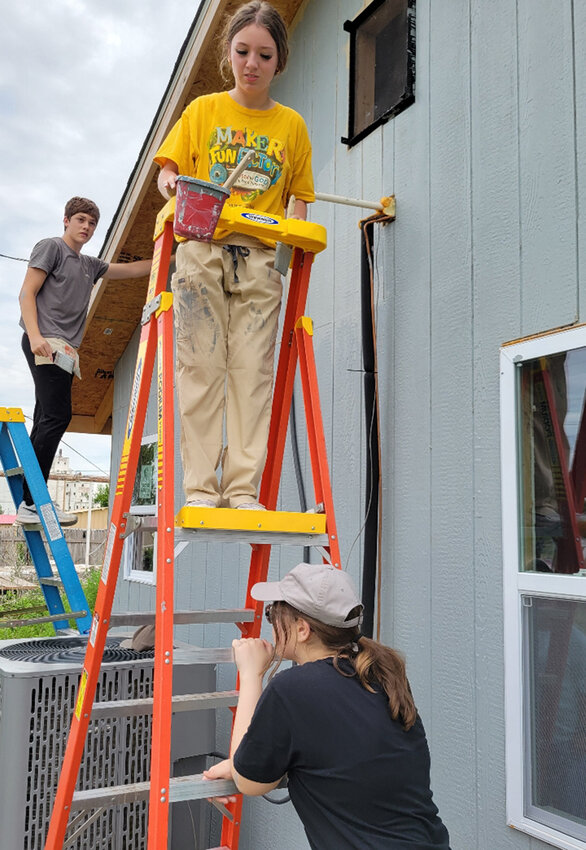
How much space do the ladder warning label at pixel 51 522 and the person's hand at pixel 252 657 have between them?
167cm

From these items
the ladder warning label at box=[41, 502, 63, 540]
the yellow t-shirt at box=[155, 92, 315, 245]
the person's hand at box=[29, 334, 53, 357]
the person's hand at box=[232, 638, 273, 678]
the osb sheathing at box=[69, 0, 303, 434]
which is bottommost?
the person's hand at box=[232, 638, 273, 678]

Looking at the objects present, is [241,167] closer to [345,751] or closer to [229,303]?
[229,303]

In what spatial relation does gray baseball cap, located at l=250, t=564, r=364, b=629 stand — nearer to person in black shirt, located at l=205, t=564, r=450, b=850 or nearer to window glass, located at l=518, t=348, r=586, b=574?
person in black shirt, located at l=205, t=564, r=450, b=850

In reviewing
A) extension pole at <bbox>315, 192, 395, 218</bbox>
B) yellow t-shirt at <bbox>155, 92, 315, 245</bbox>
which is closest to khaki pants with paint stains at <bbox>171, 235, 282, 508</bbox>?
yellow t-shirt at <bbox>155, 92, 315, 245</bbox>

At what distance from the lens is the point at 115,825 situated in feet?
9.21

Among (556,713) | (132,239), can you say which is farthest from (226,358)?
(132,239)

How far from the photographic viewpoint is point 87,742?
2.74 metres

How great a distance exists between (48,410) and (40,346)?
1.04 ft

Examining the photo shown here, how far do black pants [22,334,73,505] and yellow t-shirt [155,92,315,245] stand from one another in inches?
58.6

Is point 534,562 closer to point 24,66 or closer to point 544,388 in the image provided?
point 544,388

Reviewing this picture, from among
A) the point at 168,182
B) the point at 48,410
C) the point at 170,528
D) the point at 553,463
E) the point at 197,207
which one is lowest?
the point at 170,528

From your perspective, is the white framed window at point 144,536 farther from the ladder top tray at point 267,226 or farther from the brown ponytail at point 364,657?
the brown ponytail at point 364,657

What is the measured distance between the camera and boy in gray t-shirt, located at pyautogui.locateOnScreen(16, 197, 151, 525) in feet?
11.2

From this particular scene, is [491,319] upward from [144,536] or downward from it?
upward
